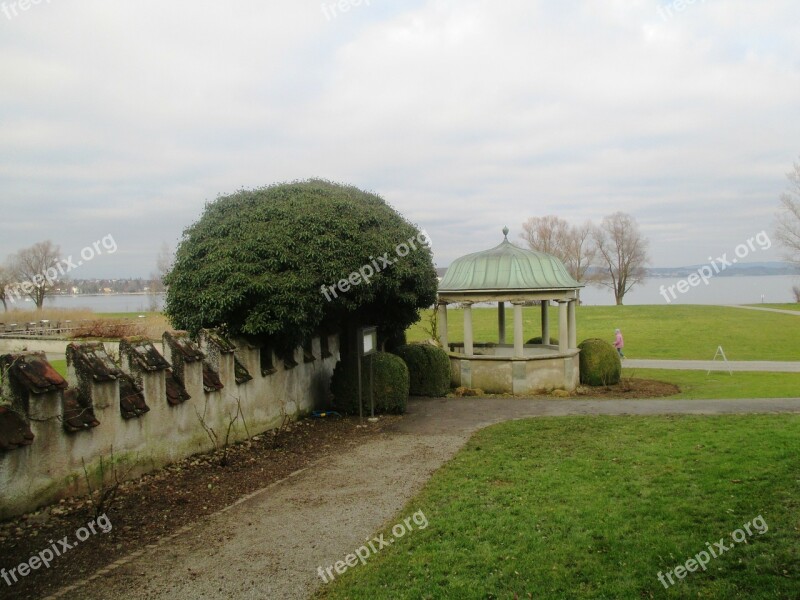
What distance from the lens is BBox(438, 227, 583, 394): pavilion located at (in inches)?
736

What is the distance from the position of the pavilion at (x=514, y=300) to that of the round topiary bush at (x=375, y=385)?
18.3ft

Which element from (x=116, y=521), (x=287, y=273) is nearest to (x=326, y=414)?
(x=287, y=273)

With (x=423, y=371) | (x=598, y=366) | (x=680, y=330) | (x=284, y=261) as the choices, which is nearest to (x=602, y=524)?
(x=284, y=261)

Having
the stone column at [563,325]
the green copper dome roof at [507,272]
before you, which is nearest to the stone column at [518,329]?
the green copper dome roof at [507,272]

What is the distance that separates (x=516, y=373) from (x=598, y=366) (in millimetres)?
3477

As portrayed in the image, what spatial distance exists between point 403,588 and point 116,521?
3.77m

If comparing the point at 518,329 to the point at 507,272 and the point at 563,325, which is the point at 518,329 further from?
the point at 507,272

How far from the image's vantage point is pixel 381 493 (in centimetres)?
827

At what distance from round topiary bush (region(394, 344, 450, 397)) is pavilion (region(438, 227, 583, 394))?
1997mm

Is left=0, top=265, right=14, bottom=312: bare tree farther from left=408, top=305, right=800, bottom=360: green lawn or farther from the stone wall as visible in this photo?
the stone wall

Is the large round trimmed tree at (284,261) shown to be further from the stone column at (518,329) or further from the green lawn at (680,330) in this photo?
the green lawn at (680,330)

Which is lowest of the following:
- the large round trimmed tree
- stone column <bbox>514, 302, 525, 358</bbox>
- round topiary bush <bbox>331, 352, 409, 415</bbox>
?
round topiary bush <bbox>331, 352, 409, 415</bbox>

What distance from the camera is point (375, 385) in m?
14.0

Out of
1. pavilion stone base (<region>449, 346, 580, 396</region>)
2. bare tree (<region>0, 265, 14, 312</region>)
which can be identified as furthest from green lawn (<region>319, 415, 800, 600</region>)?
bare tree (<region>0, 265, 14, 312</region>)
